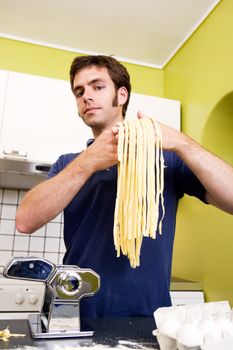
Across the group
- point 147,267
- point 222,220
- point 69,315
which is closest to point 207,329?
point 69,315

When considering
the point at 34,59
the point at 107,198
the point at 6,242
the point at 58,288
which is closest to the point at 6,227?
the point at 6,242

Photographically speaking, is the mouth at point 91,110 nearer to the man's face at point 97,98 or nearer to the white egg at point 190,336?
the man's face at point 97,98

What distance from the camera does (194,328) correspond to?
0.49 m

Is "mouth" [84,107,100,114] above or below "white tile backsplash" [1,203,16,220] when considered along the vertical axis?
above

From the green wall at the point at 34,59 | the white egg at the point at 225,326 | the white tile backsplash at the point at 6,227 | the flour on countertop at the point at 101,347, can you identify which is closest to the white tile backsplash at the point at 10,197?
the white tile backsplash at the point at 6,227

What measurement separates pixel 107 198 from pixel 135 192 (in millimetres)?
276

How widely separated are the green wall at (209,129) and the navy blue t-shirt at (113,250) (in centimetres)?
67

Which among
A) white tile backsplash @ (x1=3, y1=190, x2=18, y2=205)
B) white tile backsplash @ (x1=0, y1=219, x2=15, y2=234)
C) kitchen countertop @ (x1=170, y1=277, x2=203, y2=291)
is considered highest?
white tile backsplash @ (x1=3, y1=190, x2=18, y2=205)

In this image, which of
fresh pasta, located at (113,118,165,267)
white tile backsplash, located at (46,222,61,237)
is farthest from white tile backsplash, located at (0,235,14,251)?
fresh pasta, located at (113,118,165,267)

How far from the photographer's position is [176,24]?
6.57 feet

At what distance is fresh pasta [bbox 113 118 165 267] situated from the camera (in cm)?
73

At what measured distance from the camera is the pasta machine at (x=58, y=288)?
2.09ft

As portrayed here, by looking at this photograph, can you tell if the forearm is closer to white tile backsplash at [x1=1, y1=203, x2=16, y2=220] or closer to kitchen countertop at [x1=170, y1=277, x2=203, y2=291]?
kitchen countertop at [x1=170, y1=277, x2=203, y2=291]

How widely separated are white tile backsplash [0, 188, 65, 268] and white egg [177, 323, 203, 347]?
1.66 metres
